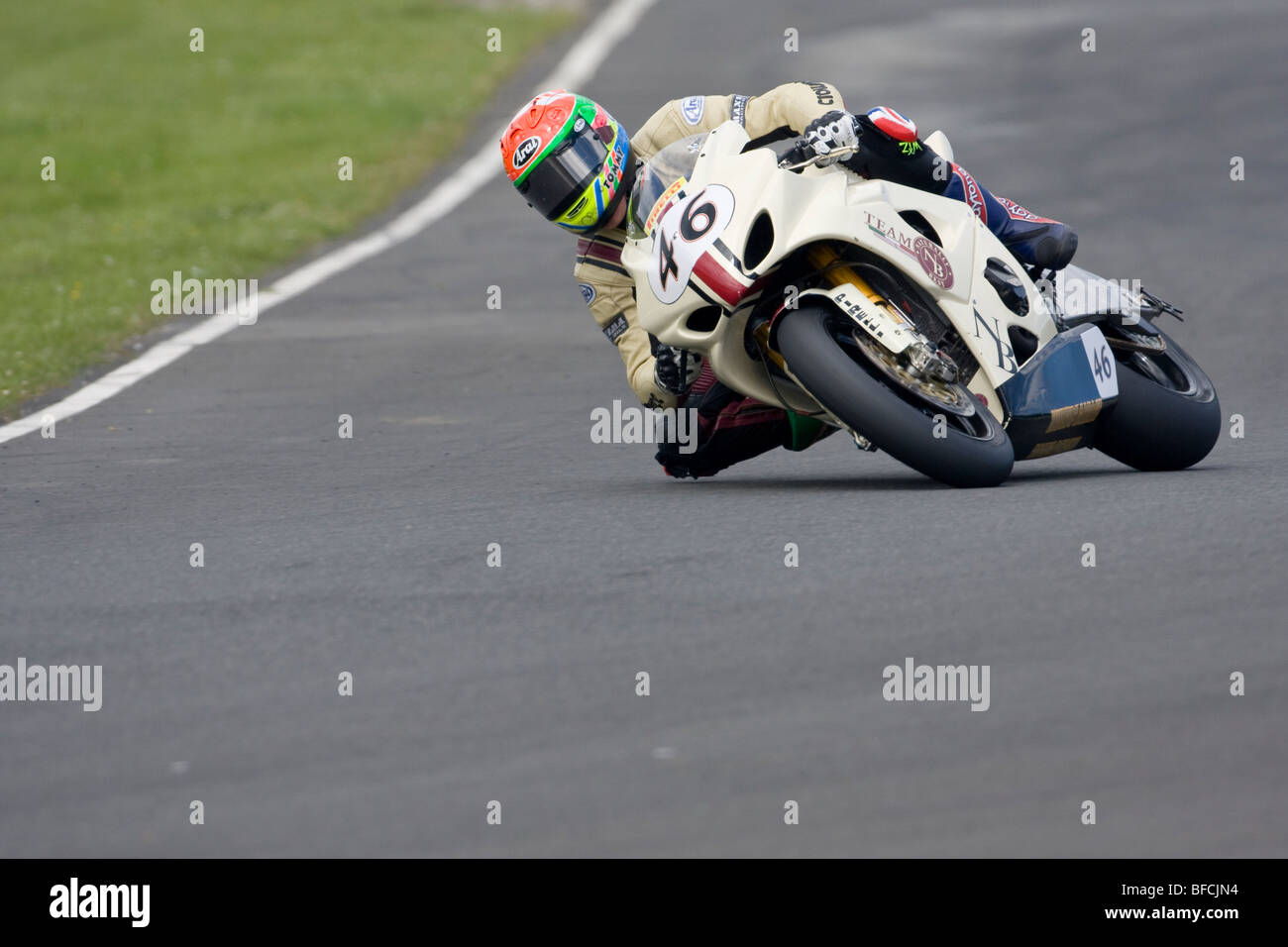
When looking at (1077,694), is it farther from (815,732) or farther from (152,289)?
(152,289)

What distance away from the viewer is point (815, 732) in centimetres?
483

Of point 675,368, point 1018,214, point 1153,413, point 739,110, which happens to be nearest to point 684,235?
point 675,368

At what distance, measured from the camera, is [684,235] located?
711 centimetres

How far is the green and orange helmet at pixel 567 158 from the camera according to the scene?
763 cm

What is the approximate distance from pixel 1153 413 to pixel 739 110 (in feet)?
6.09

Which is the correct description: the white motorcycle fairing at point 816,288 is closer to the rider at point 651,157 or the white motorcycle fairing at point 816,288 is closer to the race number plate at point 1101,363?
the race number plate at point 1101,363

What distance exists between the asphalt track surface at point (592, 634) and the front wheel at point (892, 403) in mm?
137

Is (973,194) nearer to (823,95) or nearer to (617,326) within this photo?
(823,95)

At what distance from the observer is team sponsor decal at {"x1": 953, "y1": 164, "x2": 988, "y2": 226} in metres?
7.75

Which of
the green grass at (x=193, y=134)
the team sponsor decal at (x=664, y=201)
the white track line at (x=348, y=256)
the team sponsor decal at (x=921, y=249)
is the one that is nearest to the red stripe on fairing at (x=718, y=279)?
the team sponsor decal at (x=664, y=201)

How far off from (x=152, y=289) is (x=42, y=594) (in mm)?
7739

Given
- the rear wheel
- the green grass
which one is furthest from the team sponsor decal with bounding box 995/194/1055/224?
the green grass

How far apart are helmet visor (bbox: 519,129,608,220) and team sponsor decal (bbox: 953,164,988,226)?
129cm

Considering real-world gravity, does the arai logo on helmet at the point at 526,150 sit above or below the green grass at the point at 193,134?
below
